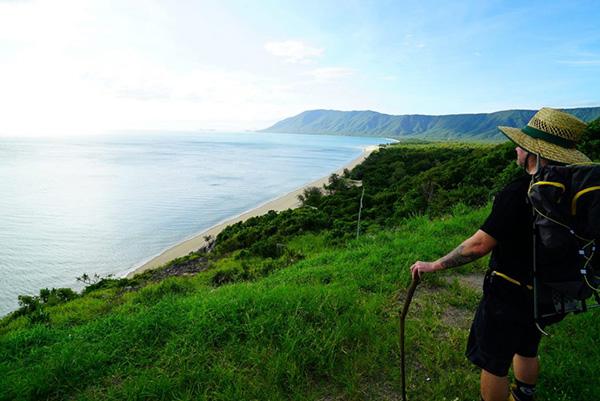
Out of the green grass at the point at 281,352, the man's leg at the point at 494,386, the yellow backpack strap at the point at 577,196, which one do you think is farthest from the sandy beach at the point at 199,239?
the yellow backpack strap at the point at 577,196

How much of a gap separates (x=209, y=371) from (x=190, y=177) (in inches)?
2177

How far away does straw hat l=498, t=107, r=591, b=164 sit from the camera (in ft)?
6.54

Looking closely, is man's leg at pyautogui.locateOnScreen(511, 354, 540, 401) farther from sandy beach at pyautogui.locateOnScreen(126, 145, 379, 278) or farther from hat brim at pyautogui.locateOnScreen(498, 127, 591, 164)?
sandy beach at pyautogui.locateOnScreen(126, 145, 379, 278)

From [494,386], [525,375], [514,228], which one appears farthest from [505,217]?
[525,375]

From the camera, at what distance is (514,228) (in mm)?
2016

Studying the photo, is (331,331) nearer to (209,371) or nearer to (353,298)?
(353,298)

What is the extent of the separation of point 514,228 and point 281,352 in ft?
8.09

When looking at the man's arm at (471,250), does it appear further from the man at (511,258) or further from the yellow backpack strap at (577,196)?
the yellow backpack strap at (577,196)

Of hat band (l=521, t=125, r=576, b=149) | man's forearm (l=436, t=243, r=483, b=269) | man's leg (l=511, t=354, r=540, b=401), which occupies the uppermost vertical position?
hat band (l=521, t=125, r=576, b=149)

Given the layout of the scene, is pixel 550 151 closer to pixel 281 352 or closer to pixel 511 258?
pixel 511 258

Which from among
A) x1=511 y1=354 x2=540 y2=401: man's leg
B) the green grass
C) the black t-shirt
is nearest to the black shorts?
the black t-shirt

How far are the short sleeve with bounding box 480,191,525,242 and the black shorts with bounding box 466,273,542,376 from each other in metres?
0.38

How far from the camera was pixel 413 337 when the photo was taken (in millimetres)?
3881

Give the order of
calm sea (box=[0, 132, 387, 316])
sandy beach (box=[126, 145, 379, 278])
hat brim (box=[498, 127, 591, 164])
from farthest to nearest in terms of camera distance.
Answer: sandy beach (box=[126, 145, 379, 278]), calm sea (box=[0, 132, 387, 316]), hat brim (box=[498, 127, 591, 164])
